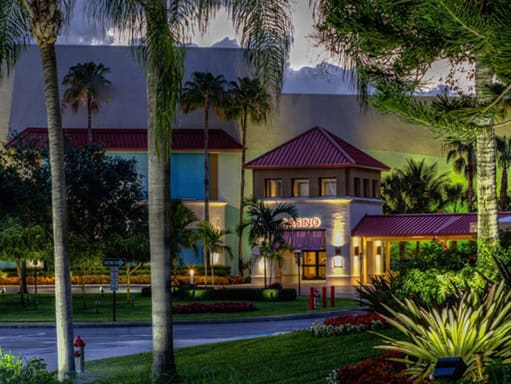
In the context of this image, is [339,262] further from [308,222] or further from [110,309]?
[110,309]

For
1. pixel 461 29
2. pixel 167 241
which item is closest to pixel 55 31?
pixel 167 241

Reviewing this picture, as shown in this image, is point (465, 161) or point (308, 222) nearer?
point (308, 222)

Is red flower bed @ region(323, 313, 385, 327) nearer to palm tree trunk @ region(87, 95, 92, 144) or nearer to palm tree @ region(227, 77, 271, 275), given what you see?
palm tree @ region(227, 77, 271, 275)

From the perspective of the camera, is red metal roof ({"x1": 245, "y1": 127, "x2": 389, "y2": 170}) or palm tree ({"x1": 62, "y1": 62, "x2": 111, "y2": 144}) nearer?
red metal roof ({"x1": 245, "y1": 127, "x2": 389, "y2": 170})

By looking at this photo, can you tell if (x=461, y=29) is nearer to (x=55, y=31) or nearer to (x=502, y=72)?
(x=502, y=72)

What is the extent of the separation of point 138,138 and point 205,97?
5.17 metres

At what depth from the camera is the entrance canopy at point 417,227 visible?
58438 mm

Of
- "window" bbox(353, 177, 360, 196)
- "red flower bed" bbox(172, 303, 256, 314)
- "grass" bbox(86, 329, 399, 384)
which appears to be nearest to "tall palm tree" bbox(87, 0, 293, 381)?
"grass" bbox(86, 329, 399, 384)

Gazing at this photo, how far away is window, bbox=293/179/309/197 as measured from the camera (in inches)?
2522

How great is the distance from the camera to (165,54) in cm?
1375

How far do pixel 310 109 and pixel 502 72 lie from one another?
5408 cm

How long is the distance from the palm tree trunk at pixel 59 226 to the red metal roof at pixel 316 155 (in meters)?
44.8

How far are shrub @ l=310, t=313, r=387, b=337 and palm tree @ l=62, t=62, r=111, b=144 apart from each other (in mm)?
46998

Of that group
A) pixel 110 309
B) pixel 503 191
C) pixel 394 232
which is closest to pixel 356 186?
pixel 394 232
